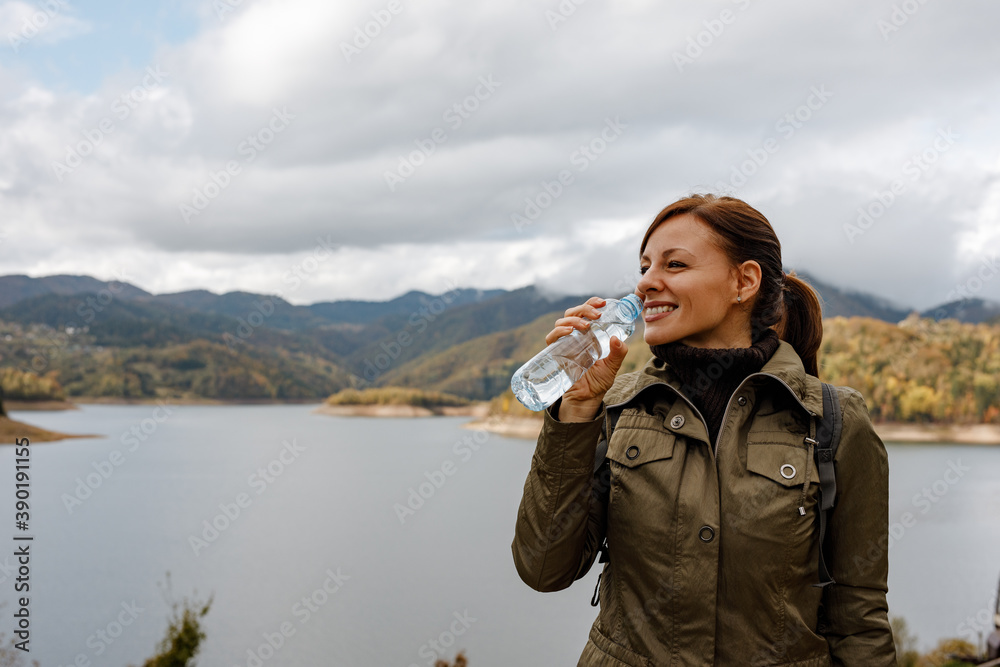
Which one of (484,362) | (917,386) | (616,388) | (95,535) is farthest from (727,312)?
(484,362)

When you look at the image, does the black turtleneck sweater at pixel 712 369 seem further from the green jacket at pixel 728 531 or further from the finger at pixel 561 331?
the finger at pixel 561 331

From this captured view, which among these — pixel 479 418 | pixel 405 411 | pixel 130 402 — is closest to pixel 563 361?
pixel 479 418

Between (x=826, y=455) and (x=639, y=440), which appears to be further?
(x=639, y=440)

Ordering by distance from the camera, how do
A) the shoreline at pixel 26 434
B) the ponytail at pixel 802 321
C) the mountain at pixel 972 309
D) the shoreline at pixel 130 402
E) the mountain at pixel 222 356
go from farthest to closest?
the mountain at pixel 972 309 → the mountain at pixel 222 356 → the shoreline at pixel 130 402 → the shoreline at pixel 26 434 → the ponytail at pixel 802 321

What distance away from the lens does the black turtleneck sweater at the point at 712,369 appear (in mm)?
1617

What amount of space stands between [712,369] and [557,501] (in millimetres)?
485

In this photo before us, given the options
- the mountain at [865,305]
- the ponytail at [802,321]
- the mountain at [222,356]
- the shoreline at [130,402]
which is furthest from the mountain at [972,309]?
the ponytail at [802,321]

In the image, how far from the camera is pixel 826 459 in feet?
4.87

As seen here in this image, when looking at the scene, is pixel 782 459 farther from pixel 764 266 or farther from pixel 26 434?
pixel 26 434

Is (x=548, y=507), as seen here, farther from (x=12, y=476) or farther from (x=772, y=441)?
(x=12, y=476)

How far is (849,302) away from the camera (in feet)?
545

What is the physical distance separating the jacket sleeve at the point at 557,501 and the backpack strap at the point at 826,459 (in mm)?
470

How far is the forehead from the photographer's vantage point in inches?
64.3

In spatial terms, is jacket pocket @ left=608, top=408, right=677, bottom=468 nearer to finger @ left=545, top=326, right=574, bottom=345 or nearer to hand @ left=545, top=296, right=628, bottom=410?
hand @ left=545, top=296, right=628, bottom=410
